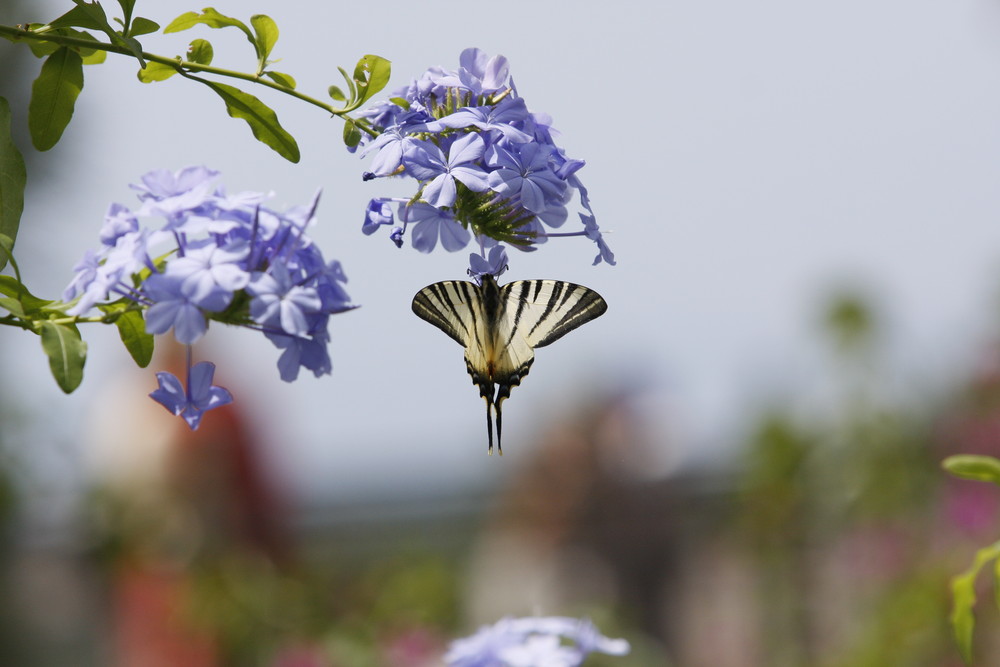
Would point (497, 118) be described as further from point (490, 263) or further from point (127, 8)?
point (127, 8)

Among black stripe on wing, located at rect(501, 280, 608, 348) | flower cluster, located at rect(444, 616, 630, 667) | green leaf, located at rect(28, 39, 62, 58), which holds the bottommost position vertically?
flower cluster, located at rect(444, 616, 630, 667)

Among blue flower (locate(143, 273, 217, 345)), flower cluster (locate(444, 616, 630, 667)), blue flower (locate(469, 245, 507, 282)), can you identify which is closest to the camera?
blue flower (locate(143, 273, 217, 345))

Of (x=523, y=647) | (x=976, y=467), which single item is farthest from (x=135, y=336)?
(x=976, y=467)

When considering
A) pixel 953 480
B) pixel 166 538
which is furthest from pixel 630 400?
pixel 166 538

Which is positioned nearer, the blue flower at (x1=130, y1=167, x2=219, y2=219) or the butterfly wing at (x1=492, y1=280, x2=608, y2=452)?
the blue flower at (x1=130, y1=167, x2=219, y2=219)

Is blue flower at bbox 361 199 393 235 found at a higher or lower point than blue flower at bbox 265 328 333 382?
higher

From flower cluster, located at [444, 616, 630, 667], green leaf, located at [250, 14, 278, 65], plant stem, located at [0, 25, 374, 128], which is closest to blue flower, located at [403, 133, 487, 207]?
plant stem, located at [0, 25, 374, 128]

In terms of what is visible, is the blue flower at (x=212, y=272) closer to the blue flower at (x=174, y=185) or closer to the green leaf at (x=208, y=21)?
the blue flower at (x=174, y=185)

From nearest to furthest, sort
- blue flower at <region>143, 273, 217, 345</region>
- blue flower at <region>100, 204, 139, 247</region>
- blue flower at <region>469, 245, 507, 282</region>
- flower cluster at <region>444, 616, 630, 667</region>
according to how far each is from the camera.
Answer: blue flower at <region>143, 273, 217, 345</region> < blue flower at <region>100, 204, 139, 247</region> < blue flower at <region>469, 245, 507, 282</region> < flower cluster at <region>444, 616, 630, 667</region>

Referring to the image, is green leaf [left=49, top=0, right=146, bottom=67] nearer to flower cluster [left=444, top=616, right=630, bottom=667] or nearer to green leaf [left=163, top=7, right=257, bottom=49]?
green leaf [left=163, top=7, right=257, bottom=49]
